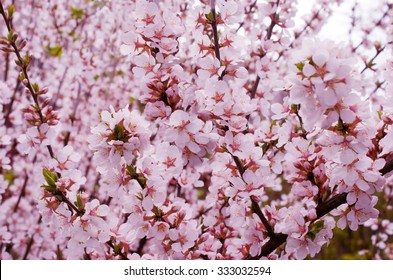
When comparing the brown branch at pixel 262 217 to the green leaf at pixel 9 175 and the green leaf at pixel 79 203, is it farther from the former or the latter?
the green leaf at pixel 9 175

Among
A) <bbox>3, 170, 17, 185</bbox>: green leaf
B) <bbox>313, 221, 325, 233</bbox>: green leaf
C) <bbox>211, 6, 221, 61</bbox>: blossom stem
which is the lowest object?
<bbox>313, 221, 325, 233</bbox>: green leaf

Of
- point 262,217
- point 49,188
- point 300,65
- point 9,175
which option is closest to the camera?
point 300,65

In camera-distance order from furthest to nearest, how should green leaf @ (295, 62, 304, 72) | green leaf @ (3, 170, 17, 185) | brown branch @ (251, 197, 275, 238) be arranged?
green leaf @ (3, 170, 17, 185) < brown branch @ (251, 197, 275, 238) < green leaf @ (295, 62, 304, 72)

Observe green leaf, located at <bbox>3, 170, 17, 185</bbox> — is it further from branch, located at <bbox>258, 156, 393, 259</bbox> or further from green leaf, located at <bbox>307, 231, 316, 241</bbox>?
green leaf, located at <bbox>307, 231, 316, 241</bbox>

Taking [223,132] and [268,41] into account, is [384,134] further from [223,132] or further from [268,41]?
[268,41]

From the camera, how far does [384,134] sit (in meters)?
1.63

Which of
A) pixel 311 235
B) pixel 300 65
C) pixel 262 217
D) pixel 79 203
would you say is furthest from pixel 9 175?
pixel 300 65

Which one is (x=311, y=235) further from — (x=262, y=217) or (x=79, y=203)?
(x=79, y=203)

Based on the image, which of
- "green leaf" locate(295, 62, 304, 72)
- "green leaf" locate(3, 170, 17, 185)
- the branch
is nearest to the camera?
"green leaf" locate(295, 62, 304, 72)

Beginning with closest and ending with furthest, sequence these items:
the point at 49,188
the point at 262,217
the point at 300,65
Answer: the point at 300,65, the point at 49,188, the point at 262,217

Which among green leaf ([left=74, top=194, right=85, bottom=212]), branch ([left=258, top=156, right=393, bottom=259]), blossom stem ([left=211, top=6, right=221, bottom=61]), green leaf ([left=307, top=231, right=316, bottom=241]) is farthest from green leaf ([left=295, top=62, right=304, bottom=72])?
green leaf ([left=74, top=194, right=85, bottom=212])

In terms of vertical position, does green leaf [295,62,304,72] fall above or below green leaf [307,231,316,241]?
above
